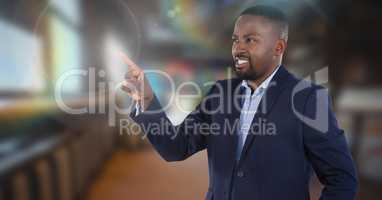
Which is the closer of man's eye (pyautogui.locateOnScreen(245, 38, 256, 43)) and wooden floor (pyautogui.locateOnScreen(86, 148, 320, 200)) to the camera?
man's eye (pyautogui.locateOnScreen(245, 38, 256, 43))

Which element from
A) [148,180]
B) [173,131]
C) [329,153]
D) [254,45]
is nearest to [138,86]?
[173,131]

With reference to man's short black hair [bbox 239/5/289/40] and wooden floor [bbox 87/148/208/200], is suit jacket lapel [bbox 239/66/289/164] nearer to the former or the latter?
man's short black hair [bbox 239/5/289/40]

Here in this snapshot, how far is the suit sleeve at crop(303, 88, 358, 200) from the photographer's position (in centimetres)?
53

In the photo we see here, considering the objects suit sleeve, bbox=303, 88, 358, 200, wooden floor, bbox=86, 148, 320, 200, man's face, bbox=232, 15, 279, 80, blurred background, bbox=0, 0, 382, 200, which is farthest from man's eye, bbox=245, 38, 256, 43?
wooden floor, bbox=86, 148, 320, 200

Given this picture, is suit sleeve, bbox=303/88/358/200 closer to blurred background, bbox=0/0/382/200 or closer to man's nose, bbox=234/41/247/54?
man's nose, bbox=234/41/247/54

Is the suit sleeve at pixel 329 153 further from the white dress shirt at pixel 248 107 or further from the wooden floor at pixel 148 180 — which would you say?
the wooden floor at pixel 148 180

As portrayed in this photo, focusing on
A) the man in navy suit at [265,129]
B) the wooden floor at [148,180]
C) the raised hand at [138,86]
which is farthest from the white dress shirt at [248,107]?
the wooden floor at [148,180]

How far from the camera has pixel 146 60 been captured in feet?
2.98

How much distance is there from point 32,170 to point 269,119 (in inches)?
25.1

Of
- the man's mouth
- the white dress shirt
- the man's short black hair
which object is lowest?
the white dress shirt

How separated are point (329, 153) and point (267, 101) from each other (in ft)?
0.43

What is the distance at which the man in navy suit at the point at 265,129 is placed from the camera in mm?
536

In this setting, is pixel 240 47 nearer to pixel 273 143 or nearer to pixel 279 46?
pixel 279 46

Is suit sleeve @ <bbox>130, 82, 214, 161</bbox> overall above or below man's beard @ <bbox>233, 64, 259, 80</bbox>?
below
